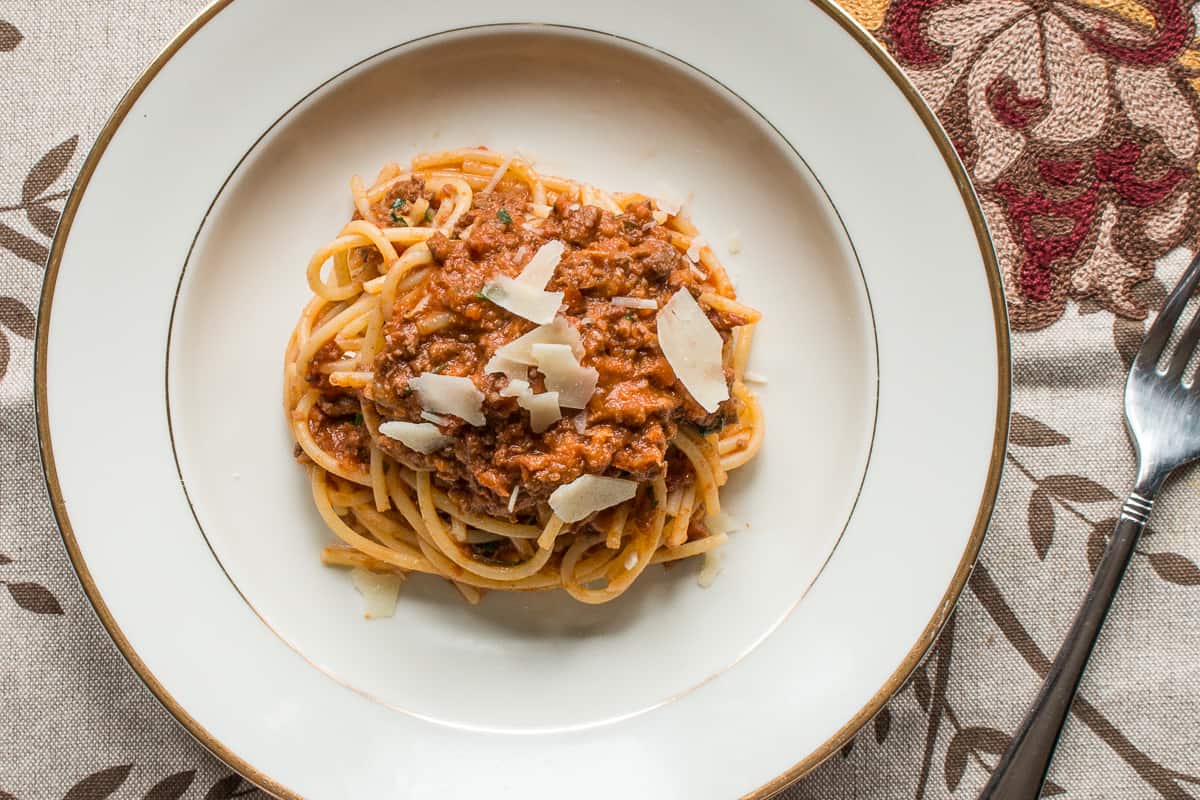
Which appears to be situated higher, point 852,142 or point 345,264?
point 852,142

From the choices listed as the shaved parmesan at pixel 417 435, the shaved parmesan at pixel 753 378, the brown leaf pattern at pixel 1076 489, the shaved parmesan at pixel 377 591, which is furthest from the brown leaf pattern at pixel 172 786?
the brown leaf pattern at pixel 1076 489

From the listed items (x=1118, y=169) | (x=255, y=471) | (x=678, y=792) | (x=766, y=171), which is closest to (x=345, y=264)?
(x=255, y=471)

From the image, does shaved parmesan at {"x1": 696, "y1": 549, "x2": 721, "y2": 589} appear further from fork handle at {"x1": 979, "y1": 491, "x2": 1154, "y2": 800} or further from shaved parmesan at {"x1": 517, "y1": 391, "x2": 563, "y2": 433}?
fork handle at {"x1": 979, "y1": 491, "x2": 1154, "y2": 800}

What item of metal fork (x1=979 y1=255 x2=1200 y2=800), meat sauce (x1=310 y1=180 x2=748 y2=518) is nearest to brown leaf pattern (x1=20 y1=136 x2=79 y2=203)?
meat sauce (x1=310 y1=180 x2=748 y2=518)

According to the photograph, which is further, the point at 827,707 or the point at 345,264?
the point at 345,264

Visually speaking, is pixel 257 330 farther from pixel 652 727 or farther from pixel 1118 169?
pixel 1118 169

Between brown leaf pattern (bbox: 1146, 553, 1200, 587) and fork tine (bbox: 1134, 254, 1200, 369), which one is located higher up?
fork tine (bbox: 1134, 254, 1200, 369)

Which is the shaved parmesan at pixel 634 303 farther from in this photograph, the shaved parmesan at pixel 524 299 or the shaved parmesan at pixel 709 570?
the shaved parmesan at pixel 709 570
